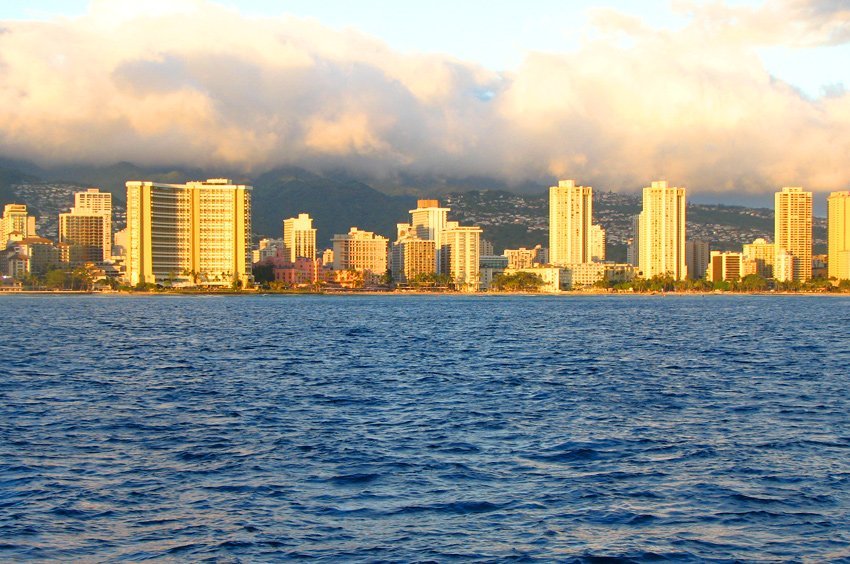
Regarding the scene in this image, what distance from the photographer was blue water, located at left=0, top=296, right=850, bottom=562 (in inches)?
950

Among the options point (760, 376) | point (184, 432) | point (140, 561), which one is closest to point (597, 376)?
point (760, 376)

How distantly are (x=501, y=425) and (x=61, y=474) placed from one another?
17123mm

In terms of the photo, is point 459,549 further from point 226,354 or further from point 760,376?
point 226,354

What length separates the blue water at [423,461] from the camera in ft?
79.2

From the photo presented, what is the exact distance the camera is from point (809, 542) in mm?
23891

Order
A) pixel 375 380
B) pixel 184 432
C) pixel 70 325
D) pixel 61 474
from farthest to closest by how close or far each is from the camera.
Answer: pixel 70 325 < pixel 375 380 < pixel 184 432 < pixel 61 474

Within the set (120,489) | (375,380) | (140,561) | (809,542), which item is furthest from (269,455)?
(375,380)

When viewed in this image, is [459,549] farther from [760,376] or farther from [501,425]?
[760,376]

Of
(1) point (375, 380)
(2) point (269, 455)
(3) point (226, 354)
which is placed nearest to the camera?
(2) point (269, 455)

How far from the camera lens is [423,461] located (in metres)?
32.8

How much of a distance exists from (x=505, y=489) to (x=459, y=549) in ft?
19.1

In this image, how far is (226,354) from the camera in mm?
79000

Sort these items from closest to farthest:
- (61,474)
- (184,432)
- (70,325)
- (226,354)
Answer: (61,474) → (184,432) → (226,354) → (70,325)

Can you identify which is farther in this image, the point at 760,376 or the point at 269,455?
the point at 760,376
